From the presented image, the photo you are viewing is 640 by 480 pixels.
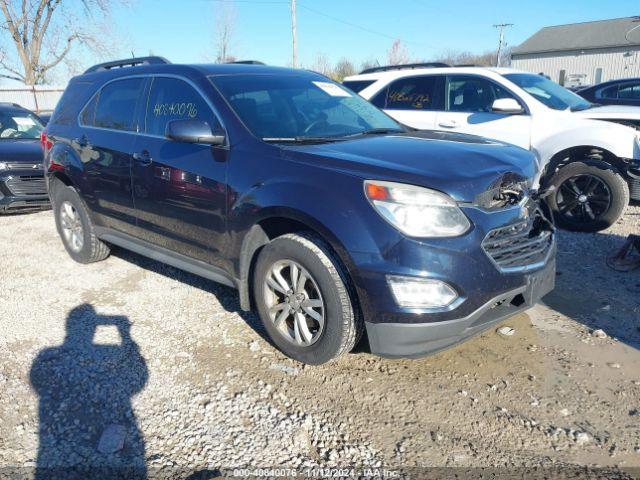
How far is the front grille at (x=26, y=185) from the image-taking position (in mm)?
7145

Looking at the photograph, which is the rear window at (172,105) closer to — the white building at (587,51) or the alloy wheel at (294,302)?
the alloy wheel at (294,302)

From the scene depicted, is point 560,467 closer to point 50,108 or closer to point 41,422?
point 41,422

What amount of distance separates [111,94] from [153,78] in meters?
0.70

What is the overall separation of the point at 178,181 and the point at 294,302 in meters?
1.25

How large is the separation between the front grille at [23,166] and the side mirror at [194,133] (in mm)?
5042

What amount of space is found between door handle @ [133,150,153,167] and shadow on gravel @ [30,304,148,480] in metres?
1.21

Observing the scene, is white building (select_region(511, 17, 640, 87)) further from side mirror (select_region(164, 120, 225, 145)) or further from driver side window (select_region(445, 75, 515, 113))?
side mirror (select_region(164, 120, 225, 145))

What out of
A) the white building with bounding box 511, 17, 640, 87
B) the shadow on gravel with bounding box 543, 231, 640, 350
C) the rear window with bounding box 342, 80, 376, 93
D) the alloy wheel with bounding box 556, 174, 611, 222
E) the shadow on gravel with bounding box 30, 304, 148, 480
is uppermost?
the white building with bounding box 511, 17, 640, 87

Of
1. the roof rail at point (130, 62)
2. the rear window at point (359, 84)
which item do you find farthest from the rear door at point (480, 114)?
the roof rail at point (130, 62)

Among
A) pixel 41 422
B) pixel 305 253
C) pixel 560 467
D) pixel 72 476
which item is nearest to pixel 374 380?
pixel 305 253

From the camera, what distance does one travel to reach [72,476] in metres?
2.33

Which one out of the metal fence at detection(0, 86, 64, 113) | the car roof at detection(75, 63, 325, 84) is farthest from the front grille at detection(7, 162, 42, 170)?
the metal fence at detection(0, 86, 64, 113)

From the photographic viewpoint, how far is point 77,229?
518 cm

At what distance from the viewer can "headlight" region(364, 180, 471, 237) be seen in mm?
2600
